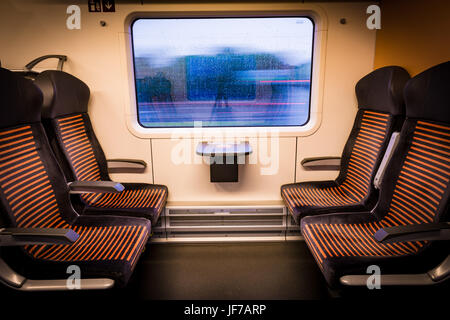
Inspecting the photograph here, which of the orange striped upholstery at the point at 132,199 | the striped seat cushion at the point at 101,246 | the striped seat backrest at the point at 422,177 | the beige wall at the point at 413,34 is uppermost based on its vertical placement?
the beige wall at the point at 413,34

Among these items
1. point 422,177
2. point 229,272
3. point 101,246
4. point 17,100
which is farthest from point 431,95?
point 17,100

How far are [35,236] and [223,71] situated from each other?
212cm

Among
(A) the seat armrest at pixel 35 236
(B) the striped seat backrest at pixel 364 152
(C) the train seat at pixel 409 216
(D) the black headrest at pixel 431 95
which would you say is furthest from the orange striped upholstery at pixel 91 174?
(D) the black headrest at pixel 431 95

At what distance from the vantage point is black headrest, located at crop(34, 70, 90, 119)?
209cm

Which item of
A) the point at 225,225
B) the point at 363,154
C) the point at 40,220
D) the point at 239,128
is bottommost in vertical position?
the point at 225,225

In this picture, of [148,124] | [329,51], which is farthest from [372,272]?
[148,124]

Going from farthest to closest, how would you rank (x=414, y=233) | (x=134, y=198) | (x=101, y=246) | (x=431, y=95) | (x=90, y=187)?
(x=134, y=198) < (x=90, y=187) < (x=101, y=246) < (x=431, y=95) < (x=414, y=233)

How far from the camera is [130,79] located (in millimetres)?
2736

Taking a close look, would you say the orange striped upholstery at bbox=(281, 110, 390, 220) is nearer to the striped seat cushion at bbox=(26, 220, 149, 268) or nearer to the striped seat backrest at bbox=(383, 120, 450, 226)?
the striped seat backrest at bbox=(383, 120, 450, 226)

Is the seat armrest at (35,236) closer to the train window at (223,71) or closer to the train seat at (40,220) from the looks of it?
the train seat at (40,220)

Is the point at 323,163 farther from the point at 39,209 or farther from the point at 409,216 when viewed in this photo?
the point at 39,209

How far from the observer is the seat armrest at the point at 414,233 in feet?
4.28

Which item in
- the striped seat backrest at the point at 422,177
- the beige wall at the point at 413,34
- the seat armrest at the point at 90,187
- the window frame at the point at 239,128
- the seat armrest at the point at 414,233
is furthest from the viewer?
the window frame at the point at 239,128

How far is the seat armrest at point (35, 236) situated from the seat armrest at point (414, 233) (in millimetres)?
1481
